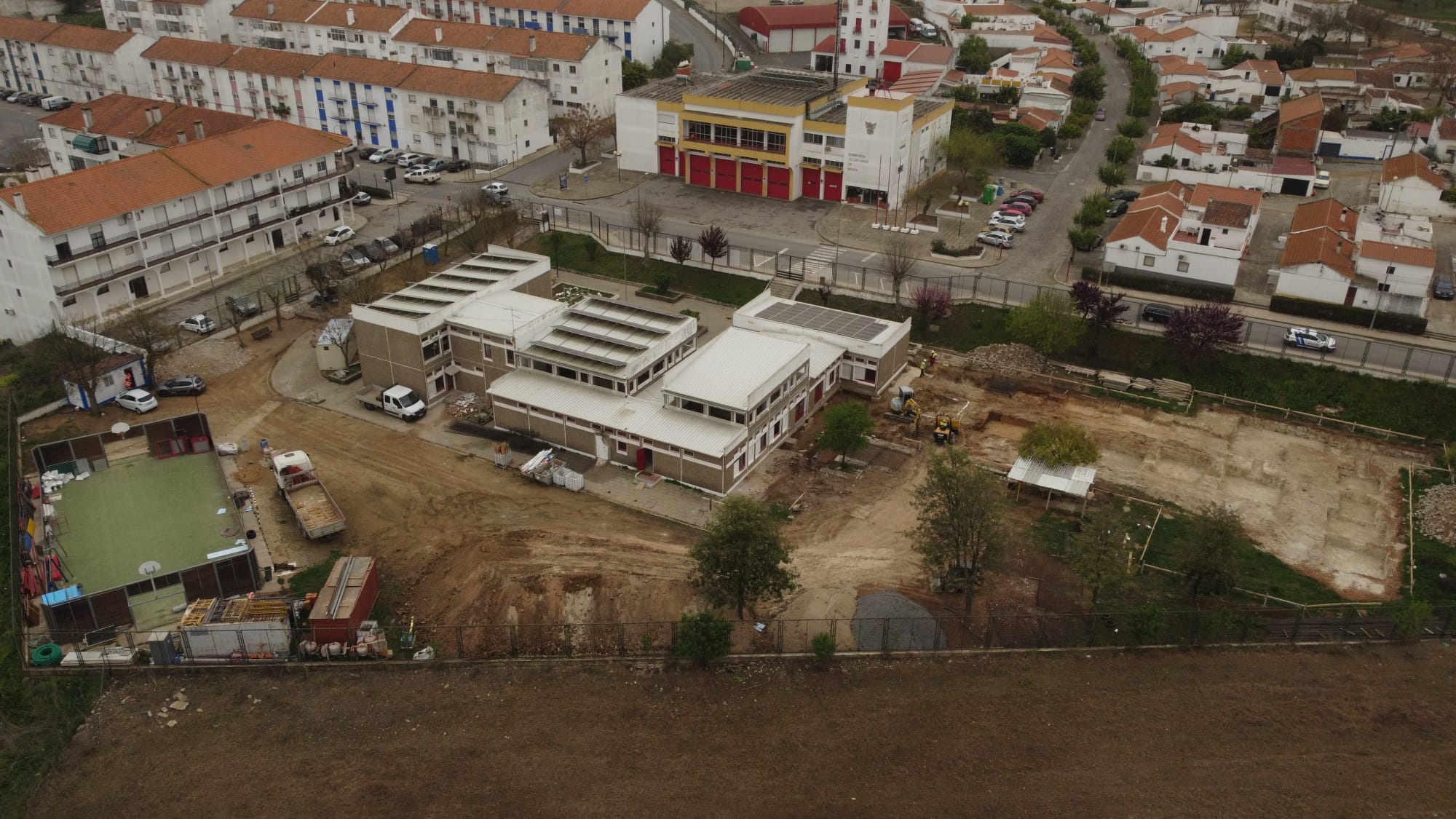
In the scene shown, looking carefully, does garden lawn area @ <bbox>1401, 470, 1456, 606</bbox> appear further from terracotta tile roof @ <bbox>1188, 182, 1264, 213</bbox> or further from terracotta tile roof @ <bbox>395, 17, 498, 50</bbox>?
terracotta tile roof @ <bbox>395, 17, 498, 50</bbox>

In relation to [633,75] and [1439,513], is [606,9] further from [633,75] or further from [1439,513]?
[1439,513]

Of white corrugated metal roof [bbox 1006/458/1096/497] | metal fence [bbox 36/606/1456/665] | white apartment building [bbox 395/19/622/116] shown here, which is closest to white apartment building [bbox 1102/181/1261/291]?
white corrugated metal roof [bbox 1006/458/1096/497]

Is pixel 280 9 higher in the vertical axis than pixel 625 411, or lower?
higher

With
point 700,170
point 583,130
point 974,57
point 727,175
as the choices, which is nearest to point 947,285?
point 727,175

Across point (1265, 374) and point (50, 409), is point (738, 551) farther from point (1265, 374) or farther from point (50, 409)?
point (50, 409)

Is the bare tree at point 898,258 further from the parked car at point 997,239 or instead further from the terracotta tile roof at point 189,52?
the terracotta tile roof at point 189,52

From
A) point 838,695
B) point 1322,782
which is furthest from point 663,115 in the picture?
point 1322,782
